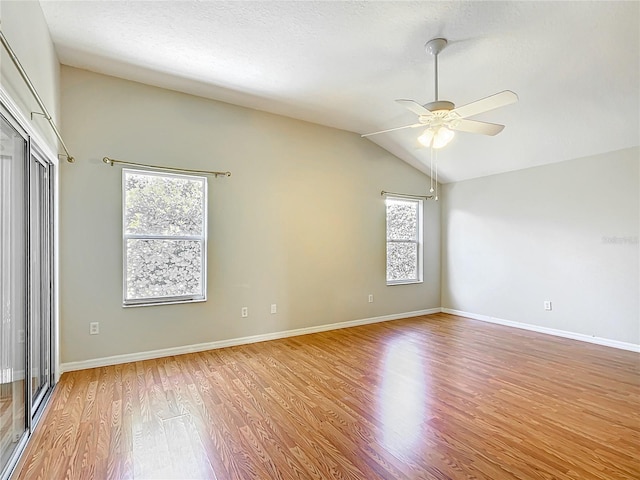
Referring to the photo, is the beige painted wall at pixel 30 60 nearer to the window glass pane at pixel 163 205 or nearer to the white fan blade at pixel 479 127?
the window glass pane at pixel 163 205

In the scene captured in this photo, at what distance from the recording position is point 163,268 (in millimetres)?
3791

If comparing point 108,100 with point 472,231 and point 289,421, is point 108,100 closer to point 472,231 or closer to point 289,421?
point 289,421

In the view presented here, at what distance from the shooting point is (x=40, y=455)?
1.99m

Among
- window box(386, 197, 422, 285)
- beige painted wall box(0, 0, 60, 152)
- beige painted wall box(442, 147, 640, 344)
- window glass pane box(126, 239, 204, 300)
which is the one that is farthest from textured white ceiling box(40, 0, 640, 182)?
window box(386, 197, 422, 285)

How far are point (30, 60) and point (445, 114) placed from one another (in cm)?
295

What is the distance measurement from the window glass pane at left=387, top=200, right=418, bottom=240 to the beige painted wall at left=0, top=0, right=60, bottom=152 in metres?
4.52

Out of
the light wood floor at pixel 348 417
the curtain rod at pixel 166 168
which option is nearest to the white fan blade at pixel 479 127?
the light wood floor at pixel 348 417

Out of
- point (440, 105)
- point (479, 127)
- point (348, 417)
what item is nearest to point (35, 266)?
point (348, 417)

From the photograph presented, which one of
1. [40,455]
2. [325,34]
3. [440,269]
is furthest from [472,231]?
[40,455]

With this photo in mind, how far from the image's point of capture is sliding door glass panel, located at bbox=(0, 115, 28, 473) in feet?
6.02

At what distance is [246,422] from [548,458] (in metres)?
1.90

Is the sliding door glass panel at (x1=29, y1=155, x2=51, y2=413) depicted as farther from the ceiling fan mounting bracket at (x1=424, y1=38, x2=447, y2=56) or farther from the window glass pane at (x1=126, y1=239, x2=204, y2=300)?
the ceiling fan mounting bracket at (x1=424, y1=38, x2=447, y2=56)

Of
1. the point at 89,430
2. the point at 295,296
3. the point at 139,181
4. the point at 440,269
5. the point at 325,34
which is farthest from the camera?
the point at 440,269

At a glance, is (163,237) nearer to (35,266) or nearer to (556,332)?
(35,266)
